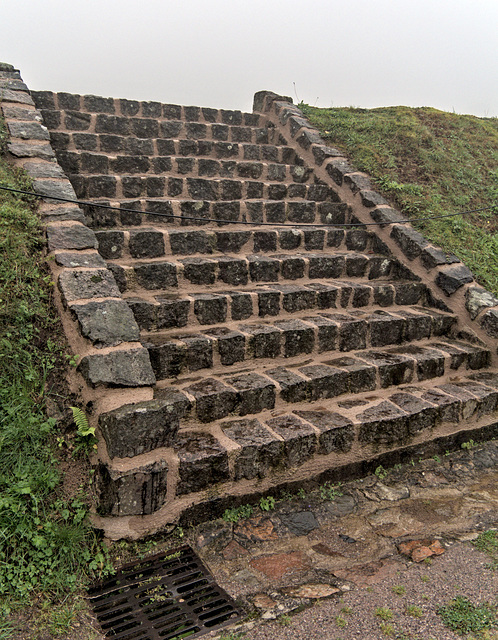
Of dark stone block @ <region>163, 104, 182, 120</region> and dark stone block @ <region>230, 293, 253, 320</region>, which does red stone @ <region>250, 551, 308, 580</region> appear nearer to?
dark stone block @ <region>230, 293, 253, 320</region>

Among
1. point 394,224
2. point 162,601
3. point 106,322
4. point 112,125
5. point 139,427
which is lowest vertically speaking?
point 162,601

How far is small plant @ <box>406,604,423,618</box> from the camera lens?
87.0 inches

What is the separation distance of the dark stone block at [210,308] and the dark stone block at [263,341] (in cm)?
22

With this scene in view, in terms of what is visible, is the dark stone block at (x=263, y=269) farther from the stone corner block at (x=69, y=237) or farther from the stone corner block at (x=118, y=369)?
the stone corner block at (x=118, y=369)

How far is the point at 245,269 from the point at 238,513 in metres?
2.20

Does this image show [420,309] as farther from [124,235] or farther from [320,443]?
[124,235]

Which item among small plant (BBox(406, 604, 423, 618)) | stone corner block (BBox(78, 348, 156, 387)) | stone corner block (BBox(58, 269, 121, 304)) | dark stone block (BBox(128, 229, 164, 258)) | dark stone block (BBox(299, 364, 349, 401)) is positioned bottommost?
small plant (BBox(406, 604, 423, 618))

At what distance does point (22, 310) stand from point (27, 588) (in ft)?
4.91

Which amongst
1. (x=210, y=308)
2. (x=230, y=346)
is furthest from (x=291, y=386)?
(x=210, y=308)

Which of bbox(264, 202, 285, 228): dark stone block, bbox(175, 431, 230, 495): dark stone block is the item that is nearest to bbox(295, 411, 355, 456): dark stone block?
bbox(175, 431, 230, 495): dark stone block

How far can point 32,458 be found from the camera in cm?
254

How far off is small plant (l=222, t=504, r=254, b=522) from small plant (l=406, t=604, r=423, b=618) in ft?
3.30

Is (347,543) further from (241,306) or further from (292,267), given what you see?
(292,267)

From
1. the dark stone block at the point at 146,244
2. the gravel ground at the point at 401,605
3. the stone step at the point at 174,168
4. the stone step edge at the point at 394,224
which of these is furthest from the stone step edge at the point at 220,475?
the stone step at the point at 174,168
